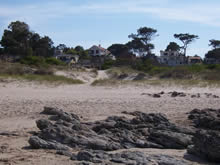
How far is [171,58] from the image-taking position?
7750 cm

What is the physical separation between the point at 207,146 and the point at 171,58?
72621 millimetres

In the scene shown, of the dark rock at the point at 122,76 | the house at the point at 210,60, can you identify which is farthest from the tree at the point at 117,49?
the dark rock at the point at 122,76

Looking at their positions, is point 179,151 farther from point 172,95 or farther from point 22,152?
point 172,95

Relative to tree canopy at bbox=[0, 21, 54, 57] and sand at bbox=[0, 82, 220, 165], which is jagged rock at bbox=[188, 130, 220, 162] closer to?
sand at bbox=[0, 82, 220, 165]

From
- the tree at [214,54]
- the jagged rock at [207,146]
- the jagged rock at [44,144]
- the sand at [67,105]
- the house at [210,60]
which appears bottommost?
the sand at [67,105]

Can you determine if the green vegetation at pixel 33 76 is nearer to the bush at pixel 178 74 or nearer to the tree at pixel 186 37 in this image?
the bush at pixel 178 74

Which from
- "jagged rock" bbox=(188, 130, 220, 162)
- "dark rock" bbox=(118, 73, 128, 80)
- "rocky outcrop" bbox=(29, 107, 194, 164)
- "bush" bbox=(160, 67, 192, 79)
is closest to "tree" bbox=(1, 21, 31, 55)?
"dark rock" bbox=(118, 73, 128, 80)

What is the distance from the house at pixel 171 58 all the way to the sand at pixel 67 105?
5432cm

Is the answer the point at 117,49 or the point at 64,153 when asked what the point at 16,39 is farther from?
the point at 64,153

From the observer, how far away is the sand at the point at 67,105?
6551 millimetres

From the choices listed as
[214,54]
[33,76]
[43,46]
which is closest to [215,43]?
[214,54]

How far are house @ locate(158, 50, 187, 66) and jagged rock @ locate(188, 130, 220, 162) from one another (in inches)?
2570

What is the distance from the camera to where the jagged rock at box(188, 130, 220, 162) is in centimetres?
603

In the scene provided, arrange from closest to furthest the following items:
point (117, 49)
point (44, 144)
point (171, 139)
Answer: point (44, 144) < point (171, 139) < point (117, 49)
